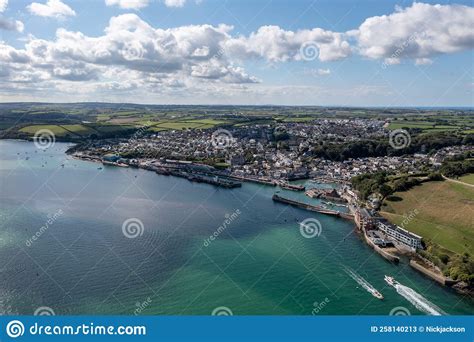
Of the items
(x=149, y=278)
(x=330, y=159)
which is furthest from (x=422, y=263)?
(x=330, y=159)

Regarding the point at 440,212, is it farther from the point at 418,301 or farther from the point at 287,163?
the point at 287,163

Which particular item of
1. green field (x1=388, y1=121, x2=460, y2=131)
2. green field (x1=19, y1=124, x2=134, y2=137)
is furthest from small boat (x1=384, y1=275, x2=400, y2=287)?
green field (x1=388, y1=121, x2=460, y2=131)

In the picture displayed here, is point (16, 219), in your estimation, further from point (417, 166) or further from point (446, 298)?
point (417, 166)

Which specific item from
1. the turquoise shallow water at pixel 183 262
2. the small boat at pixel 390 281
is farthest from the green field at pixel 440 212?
the small boat at pixel 390 281

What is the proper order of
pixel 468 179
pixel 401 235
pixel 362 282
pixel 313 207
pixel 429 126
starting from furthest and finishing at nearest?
1. pixel 429 126
2. pixel 468 179
3. pixel 313 207
4. pixel 401 235
5. pixel 362 282

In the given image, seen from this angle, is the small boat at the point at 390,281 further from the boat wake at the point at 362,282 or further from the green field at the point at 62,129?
the green field at the point at 62,129

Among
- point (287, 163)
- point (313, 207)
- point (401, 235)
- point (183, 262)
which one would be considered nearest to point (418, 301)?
point (401, 235)

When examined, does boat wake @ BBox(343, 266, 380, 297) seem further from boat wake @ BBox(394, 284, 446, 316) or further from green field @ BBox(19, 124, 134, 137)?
green field @ BBox(19, 124, 134, 137)
